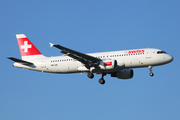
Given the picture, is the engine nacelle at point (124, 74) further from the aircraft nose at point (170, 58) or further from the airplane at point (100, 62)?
the aircraft nose at point (170, 58)

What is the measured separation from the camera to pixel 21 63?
57.7 meters

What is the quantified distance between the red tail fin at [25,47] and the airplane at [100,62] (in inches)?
61.4

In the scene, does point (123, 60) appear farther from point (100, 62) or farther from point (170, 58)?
point (170, 58)

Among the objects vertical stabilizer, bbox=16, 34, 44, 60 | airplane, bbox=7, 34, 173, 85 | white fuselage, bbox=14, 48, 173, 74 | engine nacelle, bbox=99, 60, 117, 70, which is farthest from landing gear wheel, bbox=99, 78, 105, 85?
vertical stabilizer, bbox=16, 34, 44, 60

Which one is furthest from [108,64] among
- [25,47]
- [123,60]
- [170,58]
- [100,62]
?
[25,47]

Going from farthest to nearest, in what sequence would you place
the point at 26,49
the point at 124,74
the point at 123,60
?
1. the point at 26,49
2. the point at 124,74
3. the point at 123,60

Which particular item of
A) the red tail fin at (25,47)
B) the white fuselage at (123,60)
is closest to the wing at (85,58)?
the white fuselage at (123,60)

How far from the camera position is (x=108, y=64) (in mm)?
51844

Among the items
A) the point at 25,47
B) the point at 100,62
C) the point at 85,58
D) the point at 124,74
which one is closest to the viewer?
the point at 85,58

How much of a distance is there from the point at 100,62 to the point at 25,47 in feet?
54.9

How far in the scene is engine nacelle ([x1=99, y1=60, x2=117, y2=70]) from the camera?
51594 millimetres

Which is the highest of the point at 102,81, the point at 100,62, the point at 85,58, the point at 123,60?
the point at 85,58

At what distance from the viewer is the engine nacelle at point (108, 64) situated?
5159cm

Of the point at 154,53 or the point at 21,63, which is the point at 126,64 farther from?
the point at 21,63
